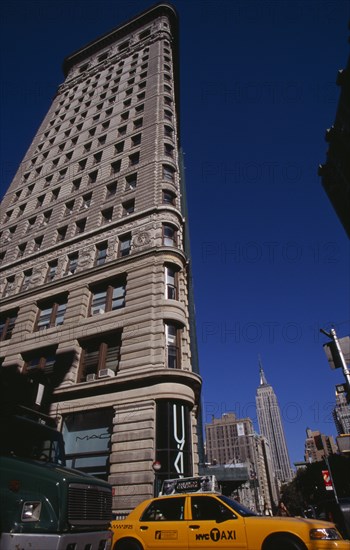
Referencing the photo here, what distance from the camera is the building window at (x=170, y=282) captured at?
19.0 m

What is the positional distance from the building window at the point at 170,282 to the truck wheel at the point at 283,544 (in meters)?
12.9

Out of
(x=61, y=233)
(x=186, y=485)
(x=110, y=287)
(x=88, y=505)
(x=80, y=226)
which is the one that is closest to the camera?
(x=88, y=505)

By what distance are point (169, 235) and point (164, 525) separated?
16.8 m

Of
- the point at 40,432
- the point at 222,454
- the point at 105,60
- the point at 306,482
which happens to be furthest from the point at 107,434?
the point at 222,454

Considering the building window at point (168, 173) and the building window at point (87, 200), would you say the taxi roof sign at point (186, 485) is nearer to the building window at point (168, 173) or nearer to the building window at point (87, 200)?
the building window at point (168, 173)

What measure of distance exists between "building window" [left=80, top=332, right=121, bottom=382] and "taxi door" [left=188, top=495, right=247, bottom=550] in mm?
10206

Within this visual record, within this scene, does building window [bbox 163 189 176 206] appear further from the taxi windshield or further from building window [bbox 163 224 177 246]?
the taxi windshield

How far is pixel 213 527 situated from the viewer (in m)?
7.04

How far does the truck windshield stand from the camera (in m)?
7.30

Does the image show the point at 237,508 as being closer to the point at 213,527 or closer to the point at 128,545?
the point at 213,527

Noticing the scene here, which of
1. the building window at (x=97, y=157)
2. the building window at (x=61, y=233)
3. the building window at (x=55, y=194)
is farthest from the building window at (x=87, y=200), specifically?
the building window at (x=97, y=157)

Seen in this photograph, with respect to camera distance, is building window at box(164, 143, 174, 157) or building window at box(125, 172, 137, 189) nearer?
building window at box(125, 172, 137, 189)

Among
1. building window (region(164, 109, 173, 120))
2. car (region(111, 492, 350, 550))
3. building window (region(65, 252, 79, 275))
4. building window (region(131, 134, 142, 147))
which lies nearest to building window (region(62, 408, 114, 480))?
car (region(111, 492, 350, 550))

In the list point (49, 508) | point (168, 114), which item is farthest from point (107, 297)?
point (168, 114)
